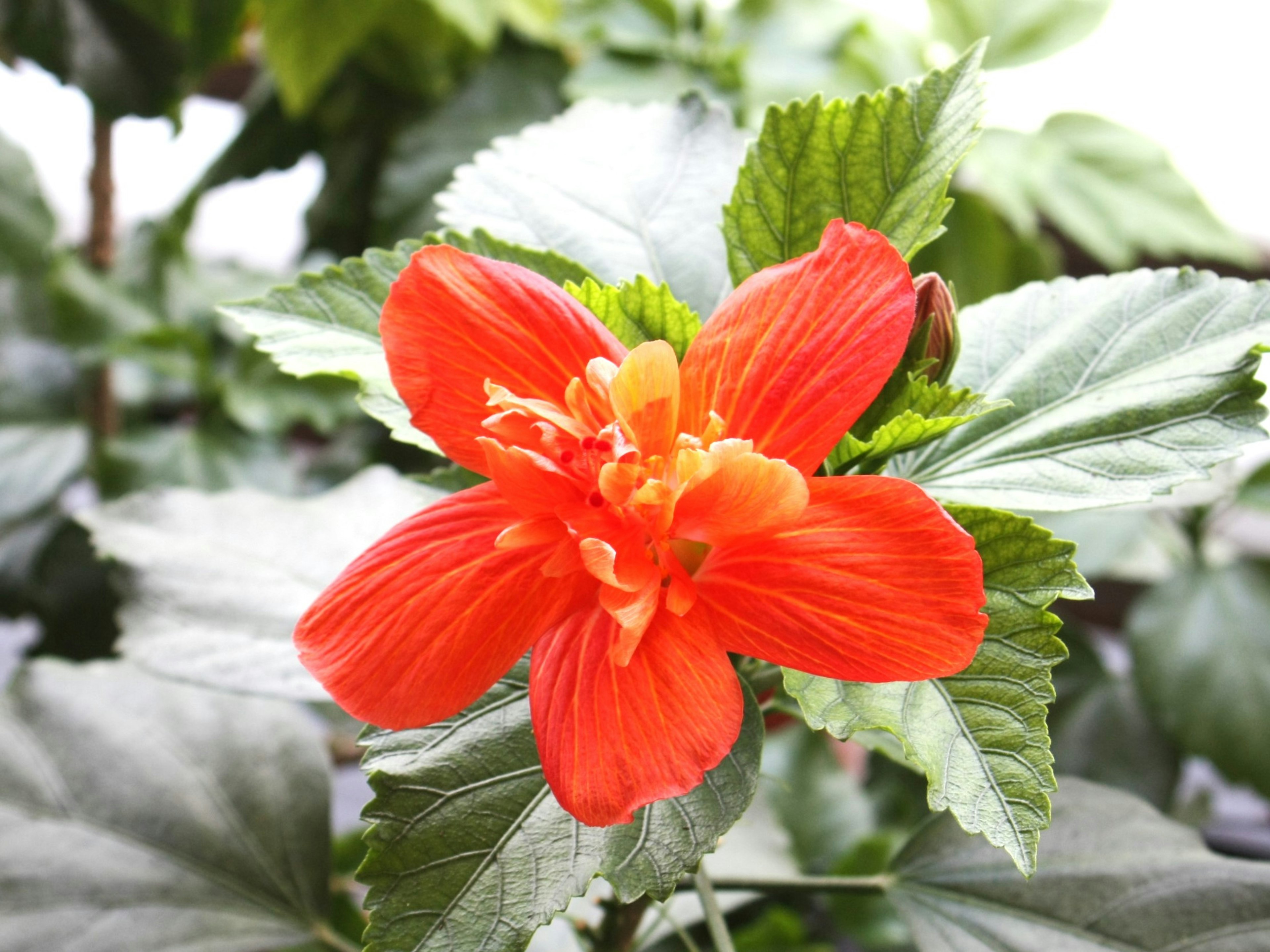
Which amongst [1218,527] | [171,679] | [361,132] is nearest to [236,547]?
[171,679]

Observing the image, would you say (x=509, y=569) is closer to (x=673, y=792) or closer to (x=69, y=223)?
(x=673, y=792)

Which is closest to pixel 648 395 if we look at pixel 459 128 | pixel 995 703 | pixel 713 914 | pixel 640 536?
pixel 640 536

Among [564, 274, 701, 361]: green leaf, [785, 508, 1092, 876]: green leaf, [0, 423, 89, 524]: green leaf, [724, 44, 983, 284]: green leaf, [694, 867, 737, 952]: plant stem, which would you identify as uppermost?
[724, 44, 983, 284]: green leaf

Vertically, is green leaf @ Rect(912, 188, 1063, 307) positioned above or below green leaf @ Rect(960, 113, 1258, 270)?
below

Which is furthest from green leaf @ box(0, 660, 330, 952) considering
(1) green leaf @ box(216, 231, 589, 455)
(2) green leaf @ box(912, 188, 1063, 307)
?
(2) green leaf @ box(912, 188, 1063, 307)

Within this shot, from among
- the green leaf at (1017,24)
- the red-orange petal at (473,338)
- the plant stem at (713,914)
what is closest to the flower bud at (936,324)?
the red-orange petal at (473,338)

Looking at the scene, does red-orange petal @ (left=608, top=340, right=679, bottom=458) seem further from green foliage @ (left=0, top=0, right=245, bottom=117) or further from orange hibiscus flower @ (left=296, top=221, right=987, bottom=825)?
green foliage @ (left=0, top=0, right=245, bottom=117)

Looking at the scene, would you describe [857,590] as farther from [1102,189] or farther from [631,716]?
[1102,189]
